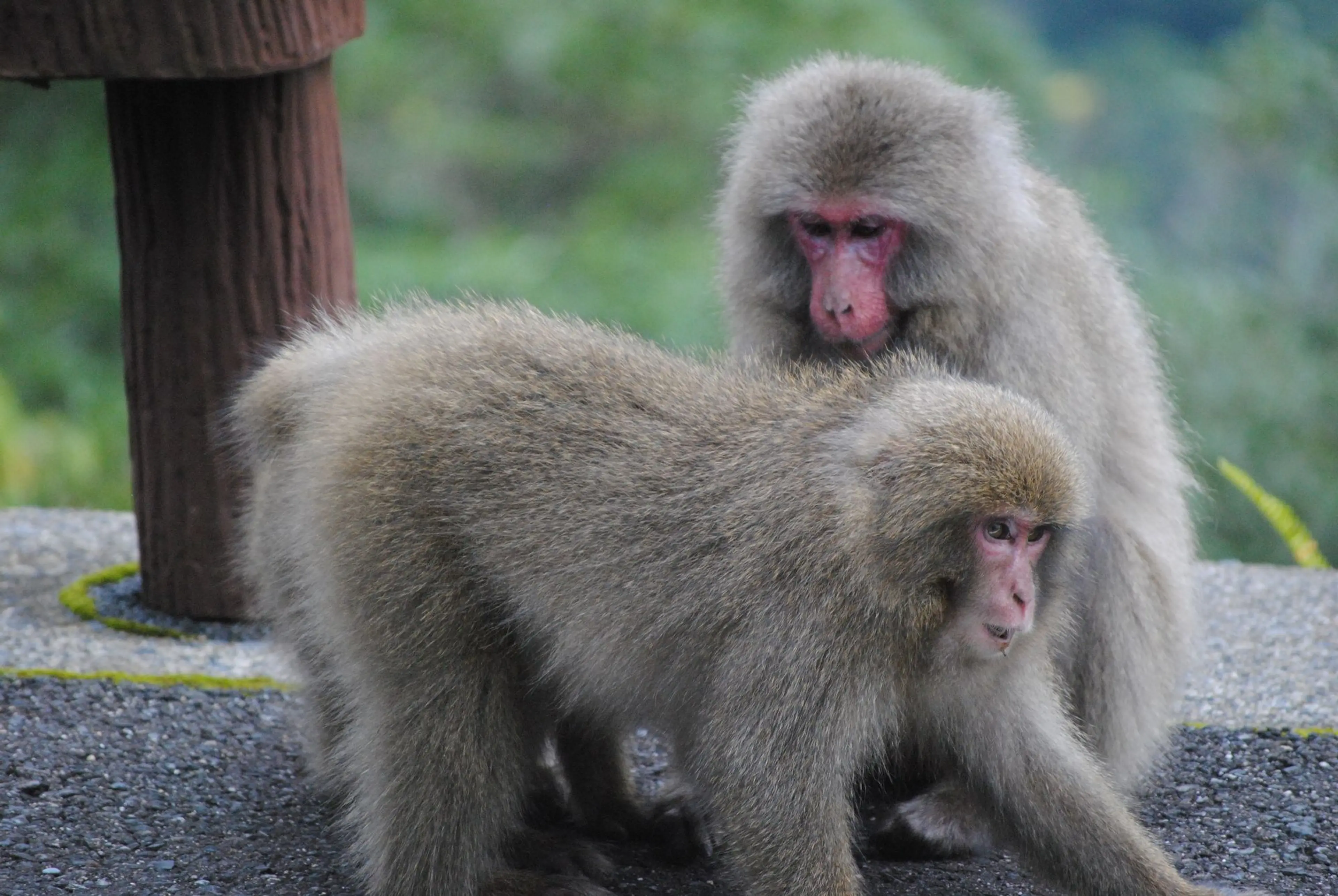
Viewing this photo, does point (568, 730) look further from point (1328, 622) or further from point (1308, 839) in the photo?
point (1328, 622)

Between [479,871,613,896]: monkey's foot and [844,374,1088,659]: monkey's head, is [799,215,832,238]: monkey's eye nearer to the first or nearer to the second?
→ [844,374,1088,659]: monkey's head

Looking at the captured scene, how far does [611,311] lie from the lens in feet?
35.1

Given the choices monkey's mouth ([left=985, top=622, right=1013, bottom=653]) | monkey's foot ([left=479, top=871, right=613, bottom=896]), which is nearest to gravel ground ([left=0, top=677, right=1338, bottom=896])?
monkey's foot ([left=479, top=871, right=613, bottom=896])

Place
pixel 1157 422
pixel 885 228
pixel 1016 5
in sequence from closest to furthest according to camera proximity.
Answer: pixel 885 228 → pixel 1157 422 → pixel 1016 5

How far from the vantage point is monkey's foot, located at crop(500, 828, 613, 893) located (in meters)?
3.88

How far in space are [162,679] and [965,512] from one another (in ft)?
9.08

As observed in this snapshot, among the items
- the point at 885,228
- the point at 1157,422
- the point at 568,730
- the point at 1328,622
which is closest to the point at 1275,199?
the point at 1328,622

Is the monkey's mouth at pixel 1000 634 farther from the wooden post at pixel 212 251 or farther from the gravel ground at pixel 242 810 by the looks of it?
the wooden post at pixel 212 251

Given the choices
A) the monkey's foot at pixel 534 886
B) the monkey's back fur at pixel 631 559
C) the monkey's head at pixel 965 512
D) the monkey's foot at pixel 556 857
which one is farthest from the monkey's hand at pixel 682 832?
the monkey's head at pixel 965 512

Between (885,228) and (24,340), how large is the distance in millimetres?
8059

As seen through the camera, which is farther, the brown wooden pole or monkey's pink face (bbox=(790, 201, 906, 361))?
the brown wooden pole

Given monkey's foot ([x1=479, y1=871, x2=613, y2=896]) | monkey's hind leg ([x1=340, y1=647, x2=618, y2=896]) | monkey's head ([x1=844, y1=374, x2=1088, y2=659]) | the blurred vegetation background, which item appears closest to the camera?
monkey's head ([x1=844, y1=374, x2=1088, y2=659])

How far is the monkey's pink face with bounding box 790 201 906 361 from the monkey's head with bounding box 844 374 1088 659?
830 millimetres

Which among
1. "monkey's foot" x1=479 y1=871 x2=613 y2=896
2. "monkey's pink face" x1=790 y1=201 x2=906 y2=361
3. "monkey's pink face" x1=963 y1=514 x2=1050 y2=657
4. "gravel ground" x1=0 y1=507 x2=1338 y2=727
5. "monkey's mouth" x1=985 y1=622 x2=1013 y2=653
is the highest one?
"monkey's pink face" x1=790 y1=201 x2=906 y2=361
